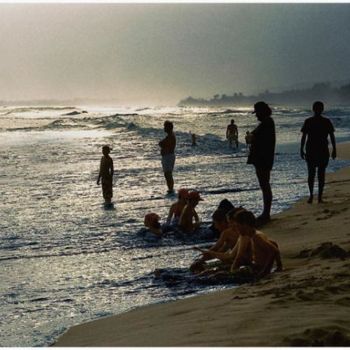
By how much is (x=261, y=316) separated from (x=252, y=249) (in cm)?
197

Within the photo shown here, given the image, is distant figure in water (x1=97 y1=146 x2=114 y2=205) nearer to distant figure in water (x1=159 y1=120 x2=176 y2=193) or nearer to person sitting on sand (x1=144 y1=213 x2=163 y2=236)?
distant figure in water (x1=159 y1=120 x2=176 y2=193)

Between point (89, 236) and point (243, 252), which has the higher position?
point (243, 252)

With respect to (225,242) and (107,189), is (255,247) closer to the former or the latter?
(225,242)

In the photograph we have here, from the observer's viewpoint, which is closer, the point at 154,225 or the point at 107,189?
the point at 154,225

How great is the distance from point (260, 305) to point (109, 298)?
6.34 feet

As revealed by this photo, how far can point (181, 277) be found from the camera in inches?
262

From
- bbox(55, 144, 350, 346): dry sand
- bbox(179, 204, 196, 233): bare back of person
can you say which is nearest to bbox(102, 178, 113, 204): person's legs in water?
bbox(179, 204, 196, 233): bare back of person

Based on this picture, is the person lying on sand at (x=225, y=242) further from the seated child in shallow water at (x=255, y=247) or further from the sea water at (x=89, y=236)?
the sea water at (x=89, y=236)

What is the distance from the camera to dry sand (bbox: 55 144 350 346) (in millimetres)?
3906

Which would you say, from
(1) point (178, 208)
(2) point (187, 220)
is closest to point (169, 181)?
(1) point (178, 208)

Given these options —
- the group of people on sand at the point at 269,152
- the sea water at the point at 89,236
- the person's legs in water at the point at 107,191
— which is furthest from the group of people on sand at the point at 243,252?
the person's legs in water at the point at 107,191

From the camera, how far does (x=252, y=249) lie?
6.30 m

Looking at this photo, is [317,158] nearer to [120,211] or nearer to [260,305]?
[120,211]

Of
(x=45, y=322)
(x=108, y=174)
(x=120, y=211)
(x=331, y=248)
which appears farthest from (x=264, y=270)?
(x=108, y=174)
